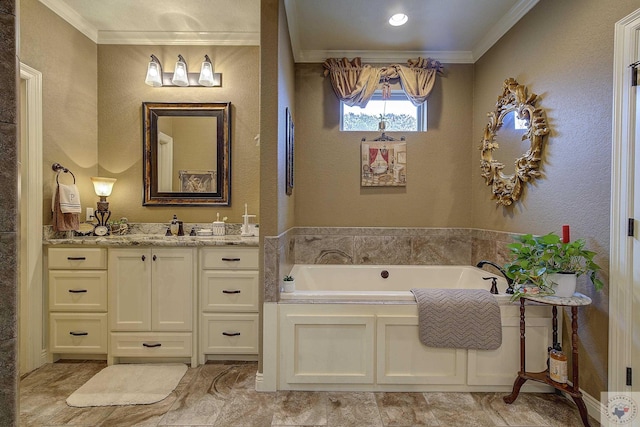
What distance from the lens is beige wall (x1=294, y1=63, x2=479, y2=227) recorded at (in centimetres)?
315

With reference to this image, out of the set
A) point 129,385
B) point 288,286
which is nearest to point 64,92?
point 129,385

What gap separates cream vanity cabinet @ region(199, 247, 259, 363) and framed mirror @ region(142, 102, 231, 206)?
790 mm

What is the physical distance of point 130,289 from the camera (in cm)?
246

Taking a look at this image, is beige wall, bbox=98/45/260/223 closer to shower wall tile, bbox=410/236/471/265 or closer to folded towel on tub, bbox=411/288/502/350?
shower wall tile, bbox=410/236/471/265

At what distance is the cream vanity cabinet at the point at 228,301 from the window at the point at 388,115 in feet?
5.30

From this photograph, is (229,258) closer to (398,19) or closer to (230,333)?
(230,333)

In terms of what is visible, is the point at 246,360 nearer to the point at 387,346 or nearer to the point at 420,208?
the point at 387,346

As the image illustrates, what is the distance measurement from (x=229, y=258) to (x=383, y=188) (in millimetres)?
1598

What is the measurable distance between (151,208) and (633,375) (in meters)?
3.58

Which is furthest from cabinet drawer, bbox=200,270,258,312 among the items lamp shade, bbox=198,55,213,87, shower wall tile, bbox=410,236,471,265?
lamp shade, bbox=198,55,213,87

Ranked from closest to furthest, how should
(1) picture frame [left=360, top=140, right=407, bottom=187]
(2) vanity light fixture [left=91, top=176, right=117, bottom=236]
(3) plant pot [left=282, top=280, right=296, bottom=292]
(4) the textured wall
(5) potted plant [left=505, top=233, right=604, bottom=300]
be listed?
(4) the textured wall → (5) potted plant [left=505, top=233, right=604, bottom=300] → (3) plant pot [left=282, top=280, right=296, bottom=292] → (2) vanity light fixture [left=91, top=176, right=117, bottom=236] → (1) picture frame [left=360, top=140, right=407, bottom=187]

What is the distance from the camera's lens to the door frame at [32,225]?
2.36 metres

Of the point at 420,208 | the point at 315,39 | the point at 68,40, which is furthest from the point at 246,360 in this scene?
the point at 68,40

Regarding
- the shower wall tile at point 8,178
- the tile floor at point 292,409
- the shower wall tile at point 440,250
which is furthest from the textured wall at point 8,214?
the shower wall tile at point 440,250
